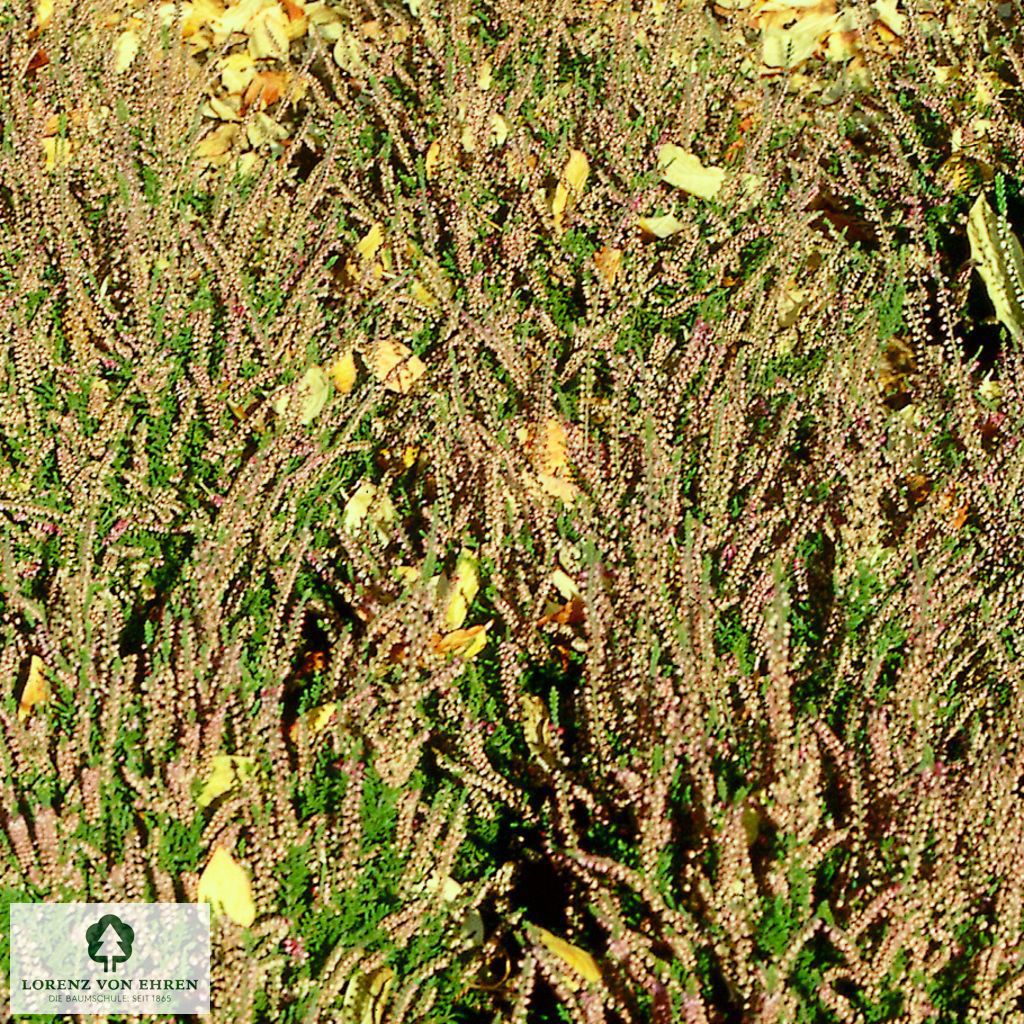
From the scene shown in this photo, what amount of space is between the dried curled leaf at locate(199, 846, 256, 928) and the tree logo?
4.0 inches

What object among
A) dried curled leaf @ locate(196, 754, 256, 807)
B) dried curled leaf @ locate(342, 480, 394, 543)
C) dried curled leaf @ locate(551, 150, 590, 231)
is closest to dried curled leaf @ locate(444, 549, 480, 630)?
dried curled leaf @ locate(342, 480, 394, 543)

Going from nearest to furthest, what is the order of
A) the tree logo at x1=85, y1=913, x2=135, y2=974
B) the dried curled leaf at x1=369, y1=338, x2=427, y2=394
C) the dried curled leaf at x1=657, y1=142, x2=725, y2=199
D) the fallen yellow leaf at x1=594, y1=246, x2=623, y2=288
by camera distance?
the tree logo at x1=85, y1=913, x2=135, y2=974 < the dried curled leaf at x1=369, y1=338, x2=427, y2=394 < the fallen yellow leaf at x1=594, y1=246, x2=623, y2=288 < the dried curled leaf at x1=657, y1=142, x2=725, y2=199

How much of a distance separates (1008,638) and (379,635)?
958 millimetres

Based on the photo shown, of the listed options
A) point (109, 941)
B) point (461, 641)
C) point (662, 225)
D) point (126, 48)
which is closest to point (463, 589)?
point (461, 641)

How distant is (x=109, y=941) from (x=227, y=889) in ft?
0.51

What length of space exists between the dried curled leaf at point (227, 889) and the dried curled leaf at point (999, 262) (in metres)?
1.68

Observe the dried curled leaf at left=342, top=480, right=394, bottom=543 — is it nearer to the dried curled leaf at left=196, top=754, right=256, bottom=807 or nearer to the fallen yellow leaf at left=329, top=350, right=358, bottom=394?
the fallen yellow leaf at left=329, top=350, right=358, bottom=394

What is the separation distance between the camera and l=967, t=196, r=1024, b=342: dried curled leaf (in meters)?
Result: 2.37

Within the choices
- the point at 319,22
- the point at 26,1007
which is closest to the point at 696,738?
the point at 26,1007

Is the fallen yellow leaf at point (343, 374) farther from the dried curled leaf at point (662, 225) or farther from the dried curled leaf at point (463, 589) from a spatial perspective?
the dried curled leaf at point (662, 225)

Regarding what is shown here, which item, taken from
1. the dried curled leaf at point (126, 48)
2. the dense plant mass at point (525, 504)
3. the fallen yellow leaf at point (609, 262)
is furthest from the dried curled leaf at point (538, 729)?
the dried curled leaf at point (126, 48)

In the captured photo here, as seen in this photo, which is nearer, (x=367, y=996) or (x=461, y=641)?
(x=367, y=996)

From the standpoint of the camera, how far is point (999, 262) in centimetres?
241

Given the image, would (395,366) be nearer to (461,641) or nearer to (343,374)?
(343,374)
